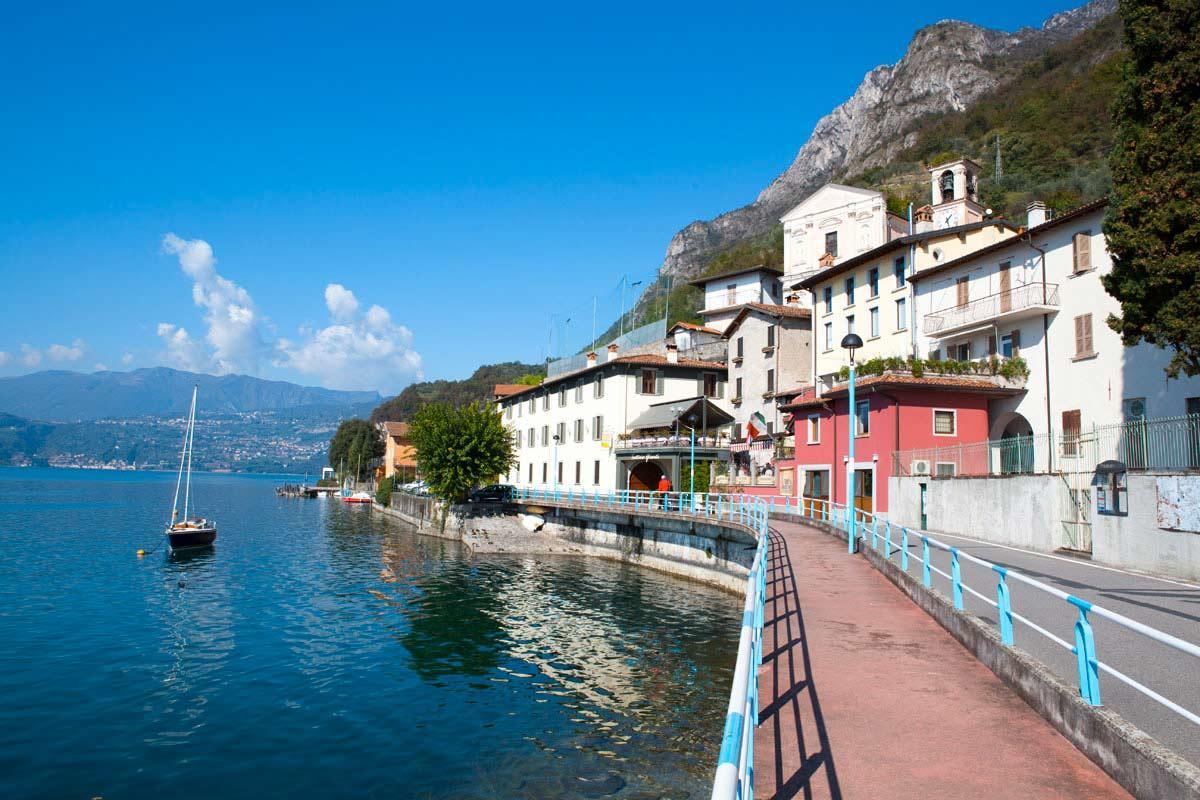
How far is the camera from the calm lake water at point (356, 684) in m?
12.5

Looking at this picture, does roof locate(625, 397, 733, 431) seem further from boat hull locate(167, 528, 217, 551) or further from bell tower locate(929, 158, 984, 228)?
boat hull locate(167, 528, 217, 551)

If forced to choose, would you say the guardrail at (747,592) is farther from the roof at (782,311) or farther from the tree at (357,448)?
the tree at (357,448)

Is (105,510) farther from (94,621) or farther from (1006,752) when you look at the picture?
(1006,752)

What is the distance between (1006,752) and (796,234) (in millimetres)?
55349

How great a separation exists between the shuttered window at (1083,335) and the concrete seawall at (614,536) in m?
14.7

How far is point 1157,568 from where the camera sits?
15.6 metres

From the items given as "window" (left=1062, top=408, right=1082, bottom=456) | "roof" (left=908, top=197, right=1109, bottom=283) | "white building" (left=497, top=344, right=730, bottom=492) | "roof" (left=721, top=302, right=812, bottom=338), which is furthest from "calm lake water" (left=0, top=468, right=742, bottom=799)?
"roof" (left=721, top=302, right=812, bottom=338)

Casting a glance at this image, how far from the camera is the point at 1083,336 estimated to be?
2911 centimetres

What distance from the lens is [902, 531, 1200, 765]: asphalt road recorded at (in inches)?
258

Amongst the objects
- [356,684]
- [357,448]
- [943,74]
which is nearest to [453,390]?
[357,448]

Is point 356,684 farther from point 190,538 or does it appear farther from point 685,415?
point 685,415

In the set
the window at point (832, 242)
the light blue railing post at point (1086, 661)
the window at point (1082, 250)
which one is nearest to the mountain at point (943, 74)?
the window at point (832, 242)

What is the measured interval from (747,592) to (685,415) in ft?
136

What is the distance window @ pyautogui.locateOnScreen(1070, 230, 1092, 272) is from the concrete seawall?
16338 mm
